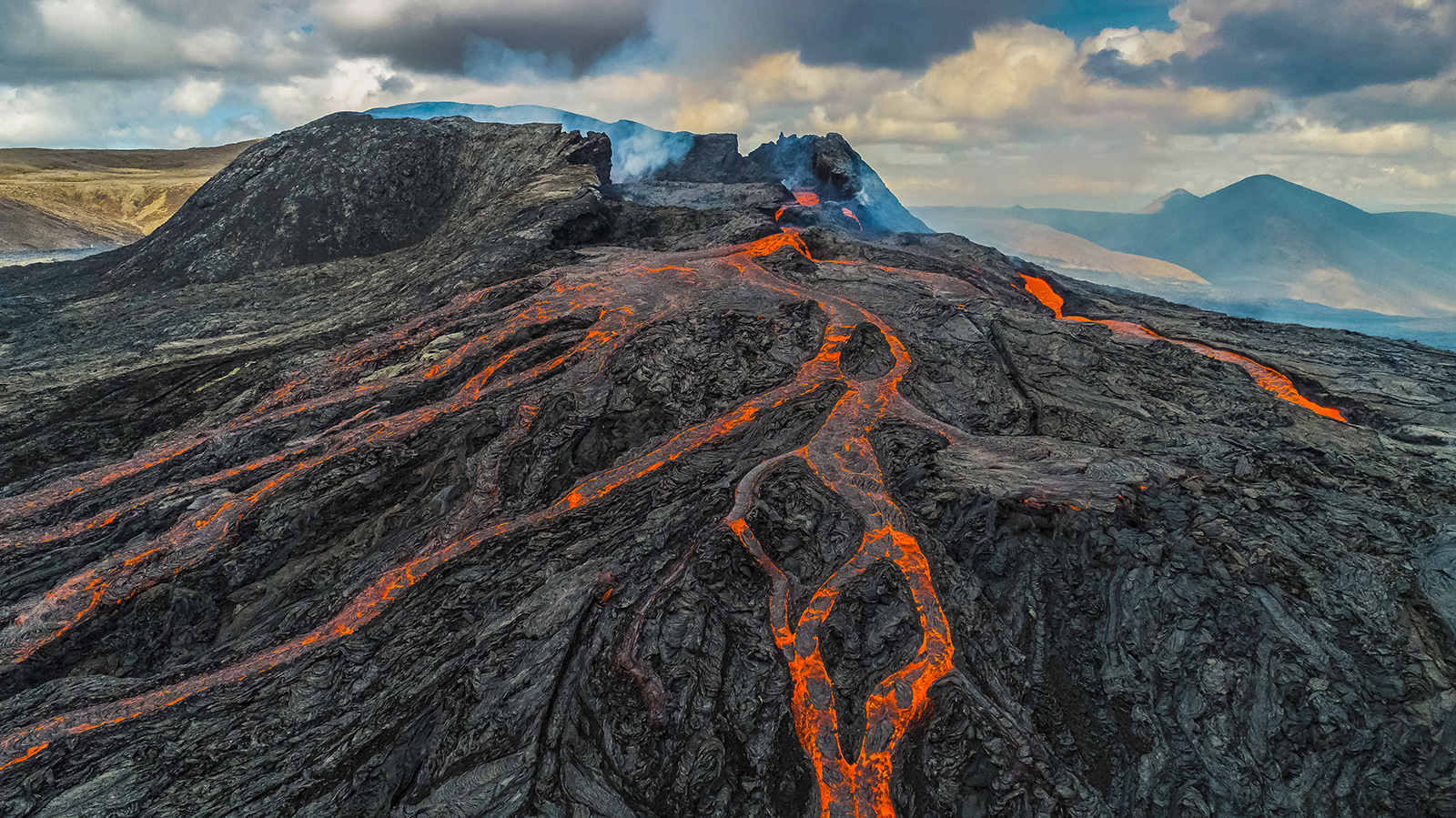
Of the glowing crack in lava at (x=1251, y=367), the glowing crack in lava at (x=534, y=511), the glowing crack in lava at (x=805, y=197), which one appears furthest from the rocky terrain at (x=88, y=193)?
the glowing crack in lava at (x=1251, y=367)

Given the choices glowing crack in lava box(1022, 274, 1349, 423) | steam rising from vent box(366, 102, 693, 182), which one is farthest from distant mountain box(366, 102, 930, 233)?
glowing crack in lava box(1022, 274, 1349, 423)

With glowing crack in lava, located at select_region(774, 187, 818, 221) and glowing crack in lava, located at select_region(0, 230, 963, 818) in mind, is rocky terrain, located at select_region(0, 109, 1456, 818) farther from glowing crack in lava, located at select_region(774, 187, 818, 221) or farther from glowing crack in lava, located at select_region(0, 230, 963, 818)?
glowing crack in lava, located at select_region(774, 187, 818, 221)

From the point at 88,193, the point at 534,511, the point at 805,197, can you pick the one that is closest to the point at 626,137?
the point at 805,197

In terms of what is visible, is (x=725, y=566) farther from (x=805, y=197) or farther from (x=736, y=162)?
(x=736, y=162)

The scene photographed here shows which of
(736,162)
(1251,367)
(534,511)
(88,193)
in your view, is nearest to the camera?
(534,511)

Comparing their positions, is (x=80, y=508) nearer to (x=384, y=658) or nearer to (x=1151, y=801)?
(x=384, y=658)
